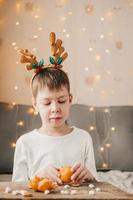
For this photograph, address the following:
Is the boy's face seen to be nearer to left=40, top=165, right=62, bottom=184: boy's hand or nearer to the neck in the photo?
the neck

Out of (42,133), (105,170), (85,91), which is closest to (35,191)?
(42,133)

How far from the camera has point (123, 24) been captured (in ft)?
11.8

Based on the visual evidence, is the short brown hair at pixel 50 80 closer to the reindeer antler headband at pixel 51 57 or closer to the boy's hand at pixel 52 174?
the reindeer antler headband at pixel 51 57

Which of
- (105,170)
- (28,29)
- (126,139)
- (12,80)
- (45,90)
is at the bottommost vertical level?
(105,170)

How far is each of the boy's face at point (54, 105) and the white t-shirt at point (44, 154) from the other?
0.28ft

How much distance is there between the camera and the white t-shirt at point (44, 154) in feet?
5.25

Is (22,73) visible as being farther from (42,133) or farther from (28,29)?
(42,133)

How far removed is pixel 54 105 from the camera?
1.55m

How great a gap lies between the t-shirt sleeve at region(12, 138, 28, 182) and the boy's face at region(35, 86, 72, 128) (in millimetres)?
155

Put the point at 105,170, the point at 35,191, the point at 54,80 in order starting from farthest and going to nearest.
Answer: the point at 105,170 → the point at 54,80 → the point at 35,191

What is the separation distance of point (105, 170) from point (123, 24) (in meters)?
1.28

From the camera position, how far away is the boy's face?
155cm

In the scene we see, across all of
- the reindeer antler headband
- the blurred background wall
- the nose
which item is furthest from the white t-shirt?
the blurred background wall

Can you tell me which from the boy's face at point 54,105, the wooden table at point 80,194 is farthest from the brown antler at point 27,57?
the wooden table at point 80,194
